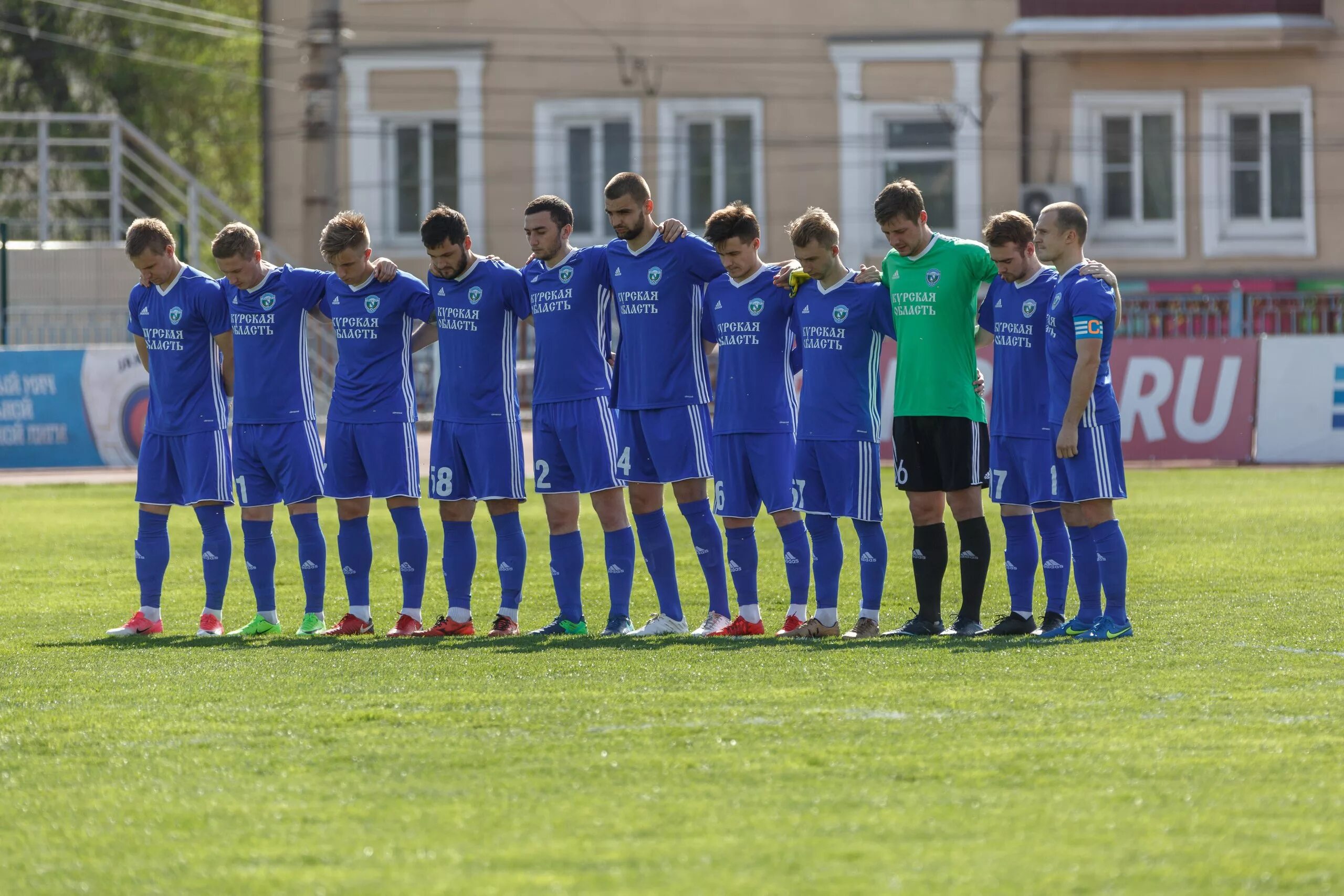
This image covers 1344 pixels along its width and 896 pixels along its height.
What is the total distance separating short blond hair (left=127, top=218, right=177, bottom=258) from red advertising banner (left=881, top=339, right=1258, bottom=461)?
39.4 ft

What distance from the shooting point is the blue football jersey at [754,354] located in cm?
830

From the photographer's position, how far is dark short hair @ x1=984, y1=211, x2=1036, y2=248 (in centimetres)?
809

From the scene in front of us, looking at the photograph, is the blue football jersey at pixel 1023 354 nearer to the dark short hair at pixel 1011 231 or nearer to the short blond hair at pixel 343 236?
the dark short hair at pixel 1011 231

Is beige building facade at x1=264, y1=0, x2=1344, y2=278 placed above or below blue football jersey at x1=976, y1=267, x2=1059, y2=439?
above

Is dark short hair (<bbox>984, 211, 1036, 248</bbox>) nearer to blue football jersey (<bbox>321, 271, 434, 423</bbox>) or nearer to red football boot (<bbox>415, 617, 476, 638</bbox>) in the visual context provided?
blue football jersey (<bbox>321, 271, 434, 423</bbox>)

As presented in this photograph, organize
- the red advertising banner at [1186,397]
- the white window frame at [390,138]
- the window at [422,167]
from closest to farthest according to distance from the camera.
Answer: the red advertising banner at [1186,397]
the white window frame at [390,138]
the window at [422,167]

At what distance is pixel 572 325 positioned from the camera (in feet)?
28.0

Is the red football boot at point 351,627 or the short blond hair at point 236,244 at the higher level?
the short blond hair at point 236,244

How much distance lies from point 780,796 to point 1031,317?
12.5 feet

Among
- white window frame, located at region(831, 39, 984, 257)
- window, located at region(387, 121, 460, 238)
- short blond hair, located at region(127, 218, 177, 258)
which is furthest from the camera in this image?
window, located at region(387, 121, 460, 238)

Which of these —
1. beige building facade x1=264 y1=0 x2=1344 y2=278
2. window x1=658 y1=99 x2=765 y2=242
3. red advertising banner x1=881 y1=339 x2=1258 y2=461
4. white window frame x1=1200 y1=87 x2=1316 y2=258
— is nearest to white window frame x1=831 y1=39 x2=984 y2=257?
beige building facade x1=264 y1=0 x2=1344 y2=278

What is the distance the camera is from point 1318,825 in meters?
4.50

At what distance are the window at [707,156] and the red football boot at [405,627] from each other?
65.6ft

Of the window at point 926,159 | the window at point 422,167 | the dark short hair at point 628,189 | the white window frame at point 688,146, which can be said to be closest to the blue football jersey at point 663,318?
the dark short hair at point 628,189
